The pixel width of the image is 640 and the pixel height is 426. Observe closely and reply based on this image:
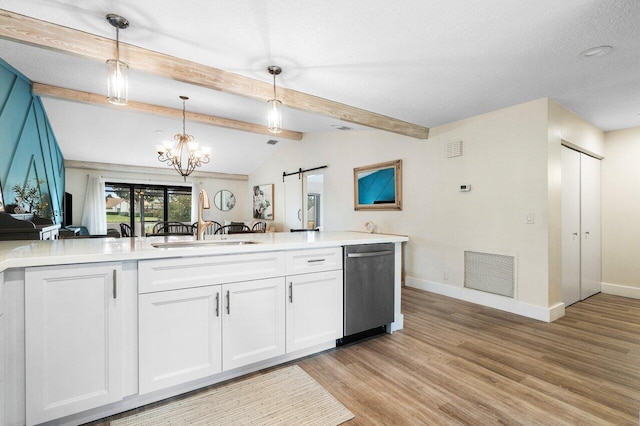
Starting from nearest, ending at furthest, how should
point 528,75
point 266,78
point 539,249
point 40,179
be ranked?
point 528,75
point 266,78
point 539,249
point 40,179

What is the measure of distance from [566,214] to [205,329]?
4.12 m

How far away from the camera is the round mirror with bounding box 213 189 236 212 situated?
356 inches

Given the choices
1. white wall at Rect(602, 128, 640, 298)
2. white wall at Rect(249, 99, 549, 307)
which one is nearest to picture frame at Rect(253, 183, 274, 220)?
white wall at Rect(249, 99, 549, 307)

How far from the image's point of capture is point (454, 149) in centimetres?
396

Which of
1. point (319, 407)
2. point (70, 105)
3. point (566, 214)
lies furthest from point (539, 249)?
point (70, 105)

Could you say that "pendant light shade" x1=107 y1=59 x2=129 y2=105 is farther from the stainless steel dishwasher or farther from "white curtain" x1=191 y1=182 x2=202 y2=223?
"white curtain" x1=191 y1=182 x2=202 y2=223

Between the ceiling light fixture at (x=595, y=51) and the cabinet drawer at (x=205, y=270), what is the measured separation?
2790 millimetres

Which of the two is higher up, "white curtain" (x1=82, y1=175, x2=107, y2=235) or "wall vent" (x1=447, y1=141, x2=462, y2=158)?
"wall vent" (x1=447, y1=141, x2=462, y2=158)

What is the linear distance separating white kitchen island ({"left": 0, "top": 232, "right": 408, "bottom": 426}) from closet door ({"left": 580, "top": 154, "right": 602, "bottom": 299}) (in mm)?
3848

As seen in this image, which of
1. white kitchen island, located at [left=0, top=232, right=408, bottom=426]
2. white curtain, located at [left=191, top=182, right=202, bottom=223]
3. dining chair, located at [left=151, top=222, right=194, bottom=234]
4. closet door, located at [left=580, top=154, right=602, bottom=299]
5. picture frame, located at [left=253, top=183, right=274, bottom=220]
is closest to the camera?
white kitchen island, located at [left=0, top=232, right=408, bottom=426]

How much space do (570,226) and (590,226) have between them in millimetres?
768

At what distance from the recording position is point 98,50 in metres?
2.24

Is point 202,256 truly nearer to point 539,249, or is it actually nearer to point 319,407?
point 319,407

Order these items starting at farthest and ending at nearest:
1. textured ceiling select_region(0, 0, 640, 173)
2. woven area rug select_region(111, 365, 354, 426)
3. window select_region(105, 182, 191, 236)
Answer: window select_region(105, 182, 191, 236) → textured ceiling select_region(0, 0, 640, 173) → woven area rug select_region(111, 365, 354, 426)
